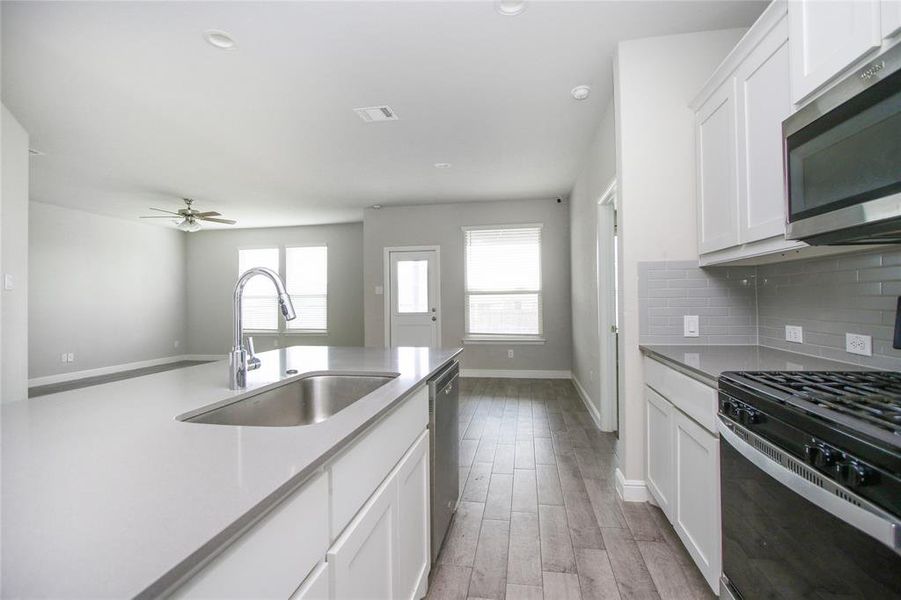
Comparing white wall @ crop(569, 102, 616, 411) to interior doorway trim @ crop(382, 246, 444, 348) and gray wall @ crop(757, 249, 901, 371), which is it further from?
interior doorway trim @ crop(382, 246, 444, 348)

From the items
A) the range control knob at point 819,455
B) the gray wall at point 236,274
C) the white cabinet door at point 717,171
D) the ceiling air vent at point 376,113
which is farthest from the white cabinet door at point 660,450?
the gray wall at point 236,274

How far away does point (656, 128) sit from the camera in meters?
2.38

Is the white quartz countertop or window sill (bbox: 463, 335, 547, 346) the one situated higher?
the white quartz countertop

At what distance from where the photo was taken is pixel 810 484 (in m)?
0.93

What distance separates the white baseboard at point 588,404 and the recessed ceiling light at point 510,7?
3.19 meters

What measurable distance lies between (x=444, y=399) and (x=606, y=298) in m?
2.25

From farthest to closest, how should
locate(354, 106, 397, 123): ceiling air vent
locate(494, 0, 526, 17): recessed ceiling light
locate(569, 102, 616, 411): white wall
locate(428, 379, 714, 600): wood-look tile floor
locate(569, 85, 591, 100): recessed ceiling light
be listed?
locate(569, 102, 616, 411): white wall < locate(354, 106, 397, 123): ceiling air vent < locate(569, 85, 591, 100): recessed ceiling light < locate(494, 0, 526, 17): recessed ceiling light < locate(428, 379, 714, 600): wood-look tile floor

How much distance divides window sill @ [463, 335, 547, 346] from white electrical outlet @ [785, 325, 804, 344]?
4.09 meters

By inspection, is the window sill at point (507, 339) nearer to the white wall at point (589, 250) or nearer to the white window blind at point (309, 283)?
the white wall at point (589, 250)

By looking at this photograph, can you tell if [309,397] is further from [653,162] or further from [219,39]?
[653,162]

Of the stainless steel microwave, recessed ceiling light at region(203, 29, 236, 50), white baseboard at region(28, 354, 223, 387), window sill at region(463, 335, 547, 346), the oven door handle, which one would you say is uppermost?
recessed ceiling light at region(203, 29, 236, 50)

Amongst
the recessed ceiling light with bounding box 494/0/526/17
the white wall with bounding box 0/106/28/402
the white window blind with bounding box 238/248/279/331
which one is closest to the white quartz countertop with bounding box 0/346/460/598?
the recessed ceiling light with bounding box 494/0/526/17

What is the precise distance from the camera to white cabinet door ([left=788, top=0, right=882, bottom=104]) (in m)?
1.10

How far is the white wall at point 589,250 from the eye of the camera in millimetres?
3352
